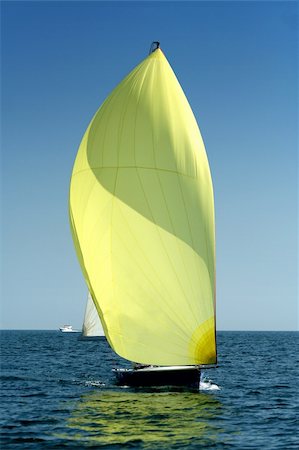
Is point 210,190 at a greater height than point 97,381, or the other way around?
point 210,190

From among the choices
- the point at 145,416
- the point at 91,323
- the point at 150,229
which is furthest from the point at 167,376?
the point at 91,323

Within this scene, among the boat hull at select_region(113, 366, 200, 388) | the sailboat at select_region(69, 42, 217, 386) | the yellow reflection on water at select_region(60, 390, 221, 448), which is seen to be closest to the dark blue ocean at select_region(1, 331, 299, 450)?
the yellow reflection on water at select_region(60, 390, 221, 448)

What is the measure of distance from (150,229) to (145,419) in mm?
7335

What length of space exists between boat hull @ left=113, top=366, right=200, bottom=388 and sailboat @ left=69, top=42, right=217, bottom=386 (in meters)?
0.04

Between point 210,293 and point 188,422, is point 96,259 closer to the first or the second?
point 210,293

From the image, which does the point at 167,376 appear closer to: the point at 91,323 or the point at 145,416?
the point at 145,416

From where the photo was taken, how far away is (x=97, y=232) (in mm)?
25172

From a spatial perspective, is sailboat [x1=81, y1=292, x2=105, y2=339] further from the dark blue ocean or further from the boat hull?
the boat hull

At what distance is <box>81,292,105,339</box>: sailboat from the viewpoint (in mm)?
58938

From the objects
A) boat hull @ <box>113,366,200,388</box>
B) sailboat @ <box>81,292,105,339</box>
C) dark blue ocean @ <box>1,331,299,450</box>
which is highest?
sailboat @ <box>81,292,105,339</box>

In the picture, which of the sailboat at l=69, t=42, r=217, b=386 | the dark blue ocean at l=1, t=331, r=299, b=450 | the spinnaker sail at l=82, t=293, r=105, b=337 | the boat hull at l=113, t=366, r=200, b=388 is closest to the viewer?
the dark blue ocean at l=1, t=331, r=299, b=450

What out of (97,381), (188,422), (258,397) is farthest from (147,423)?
(97,381)

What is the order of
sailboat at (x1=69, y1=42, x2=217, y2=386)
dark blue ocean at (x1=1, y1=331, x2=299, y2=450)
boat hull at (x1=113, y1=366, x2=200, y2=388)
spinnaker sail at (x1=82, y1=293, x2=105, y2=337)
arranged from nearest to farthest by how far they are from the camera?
1. dark blue ocean at (x1=1, y1=331, x2=299, y2=450)
2. sailboat at (x1=69, y1=42, x2=217, y2=386)
3. boat hull at (x1=113, y1=366, x2=200, y2=388)
4. spinnaker sail at (x1=82, y1=293, x2=105, y2=337)

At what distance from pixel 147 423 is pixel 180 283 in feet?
20.0
